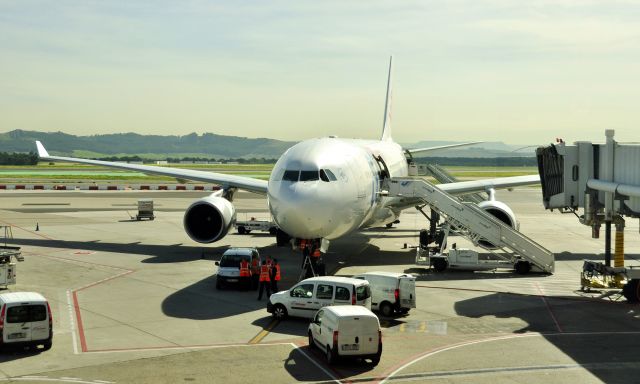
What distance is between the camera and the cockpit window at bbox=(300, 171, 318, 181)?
1188 inches

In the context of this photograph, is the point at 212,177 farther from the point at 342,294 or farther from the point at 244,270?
the point at 342,294

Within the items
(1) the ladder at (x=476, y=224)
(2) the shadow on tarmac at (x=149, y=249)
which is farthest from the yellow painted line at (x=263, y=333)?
(2) the shadow on tarmac at (x=149, y=249)

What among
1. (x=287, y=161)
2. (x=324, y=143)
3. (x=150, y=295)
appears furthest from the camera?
(x=324, y=143)

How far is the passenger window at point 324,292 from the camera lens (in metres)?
24.3

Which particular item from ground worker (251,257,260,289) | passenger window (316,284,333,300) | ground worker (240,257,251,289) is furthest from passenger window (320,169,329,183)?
passenger window (316,284,333,300)

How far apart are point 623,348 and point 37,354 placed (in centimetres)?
1639

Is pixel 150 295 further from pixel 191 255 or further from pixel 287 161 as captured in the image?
pixel 191 255

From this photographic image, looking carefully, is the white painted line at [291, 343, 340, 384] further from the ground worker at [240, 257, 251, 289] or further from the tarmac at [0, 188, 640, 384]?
the ground worker at [240, 257, 251, 289]

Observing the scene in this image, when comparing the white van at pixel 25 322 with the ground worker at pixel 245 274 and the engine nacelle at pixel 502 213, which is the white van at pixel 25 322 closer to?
the ground worker at pixel 245 274

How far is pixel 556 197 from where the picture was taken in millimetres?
31391

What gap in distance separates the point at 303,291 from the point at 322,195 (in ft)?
19.1

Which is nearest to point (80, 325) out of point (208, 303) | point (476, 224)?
point (208, 303)

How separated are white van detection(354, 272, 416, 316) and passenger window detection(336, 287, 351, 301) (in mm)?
2223

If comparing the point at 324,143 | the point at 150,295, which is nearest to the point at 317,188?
the point at 324,143
